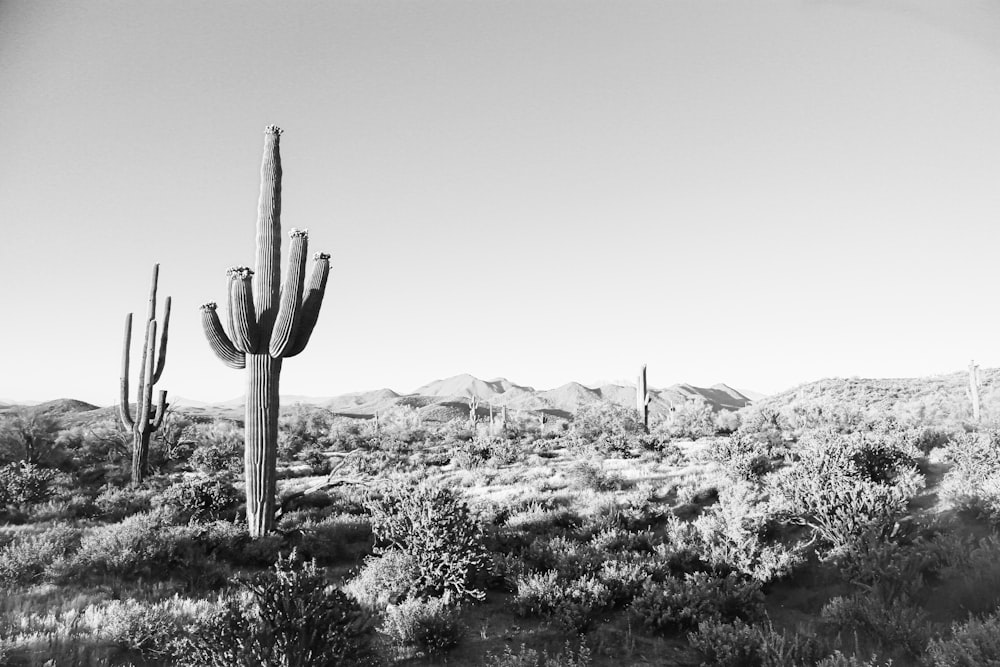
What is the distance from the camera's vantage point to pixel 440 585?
650cm

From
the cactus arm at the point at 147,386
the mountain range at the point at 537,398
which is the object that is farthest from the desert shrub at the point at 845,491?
the mountain range at the point at 537,398

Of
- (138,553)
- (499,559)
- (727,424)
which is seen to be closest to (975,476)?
(499,559)

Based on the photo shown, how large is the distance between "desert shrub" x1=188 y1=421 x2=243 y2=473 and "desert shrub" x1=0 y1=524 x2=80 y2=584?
8.49 m

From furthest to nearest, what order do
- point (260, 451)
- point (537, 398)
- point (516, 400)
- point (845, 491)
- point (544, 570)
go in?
point (516, 400)
point (537, 398)
point (260, 451)
point (845, 491)
point (544, 570)

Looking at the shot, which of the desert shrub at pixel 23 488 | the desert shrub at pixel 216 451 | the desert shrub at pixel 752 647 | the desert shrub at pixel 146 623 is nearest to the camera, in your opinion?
the desert shrub at pixel 752 647

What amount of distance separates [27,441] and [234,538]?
1586cm

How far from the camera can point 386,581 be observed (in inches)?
263

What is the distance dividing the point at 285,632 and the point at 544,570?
399cm

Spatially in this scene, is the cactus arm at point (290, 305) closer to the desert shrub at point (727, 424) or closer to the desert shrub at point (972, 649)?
the desert shrub at point (972, 649)

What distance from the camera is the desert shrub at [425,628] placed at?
529cm

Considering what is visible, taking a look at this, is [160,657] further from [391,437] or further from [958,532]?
[391,437]

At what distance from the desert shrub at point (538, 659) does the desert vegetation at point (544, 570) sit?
0.03m

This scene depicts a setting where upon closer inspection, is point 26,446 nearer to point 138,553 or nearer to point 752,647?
point 138,553

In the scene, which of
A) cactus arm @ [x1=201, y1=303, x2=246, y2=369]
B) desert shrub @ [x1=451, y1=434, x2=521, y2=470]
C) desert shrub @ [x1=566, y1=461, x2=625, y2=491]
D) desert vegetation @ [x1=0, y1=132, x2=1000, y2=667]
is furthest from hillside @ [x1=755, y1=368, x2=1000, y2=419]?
cactus arm @ [x1=201, y1=303, x2=246, y2=369]
